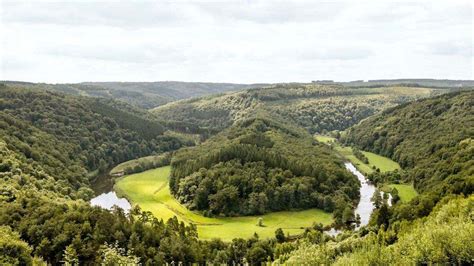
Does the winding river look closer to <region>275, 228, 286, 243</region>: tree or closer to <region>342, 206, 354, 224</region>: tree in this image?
<region>342, 206, 354, 224</region>: tree

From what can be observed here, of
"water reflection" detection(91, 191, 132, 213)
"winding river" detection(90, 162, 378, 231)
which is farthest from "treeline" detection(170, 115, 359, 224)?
"water reflection" detection(91, 191, 132, 213)

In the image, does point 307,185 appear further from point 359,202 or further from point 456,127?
point 456,127

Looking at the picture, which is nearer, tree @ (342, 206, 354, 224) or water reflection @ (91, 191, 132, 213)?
tree @ (342, 206, 354, 224)

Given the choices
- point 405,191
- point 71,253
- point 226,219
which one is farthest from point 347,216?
point 71,253

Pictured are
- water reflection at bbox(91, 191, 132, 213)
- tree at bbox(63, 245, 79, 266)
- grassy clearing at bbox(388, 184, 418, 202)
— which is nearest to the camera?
tree at bbox(63, 245, 79, 266)

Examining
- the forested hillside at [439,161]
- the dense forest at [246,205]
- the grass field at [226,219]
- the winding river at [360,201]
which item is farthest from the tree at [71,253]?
the forested hillside at [439,161]

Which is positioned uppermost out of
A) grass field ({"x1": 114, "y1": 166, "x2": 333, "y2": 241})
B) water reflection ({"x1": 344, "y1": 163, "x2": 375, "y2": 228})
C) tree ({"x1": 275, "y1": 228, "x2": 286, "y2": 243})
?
tree ({"x1": 275, "y1": 228, "x2": 286, "y2": 243})

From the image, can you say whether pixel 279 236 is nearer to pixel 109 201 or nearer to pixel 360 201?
pixel 360 201
